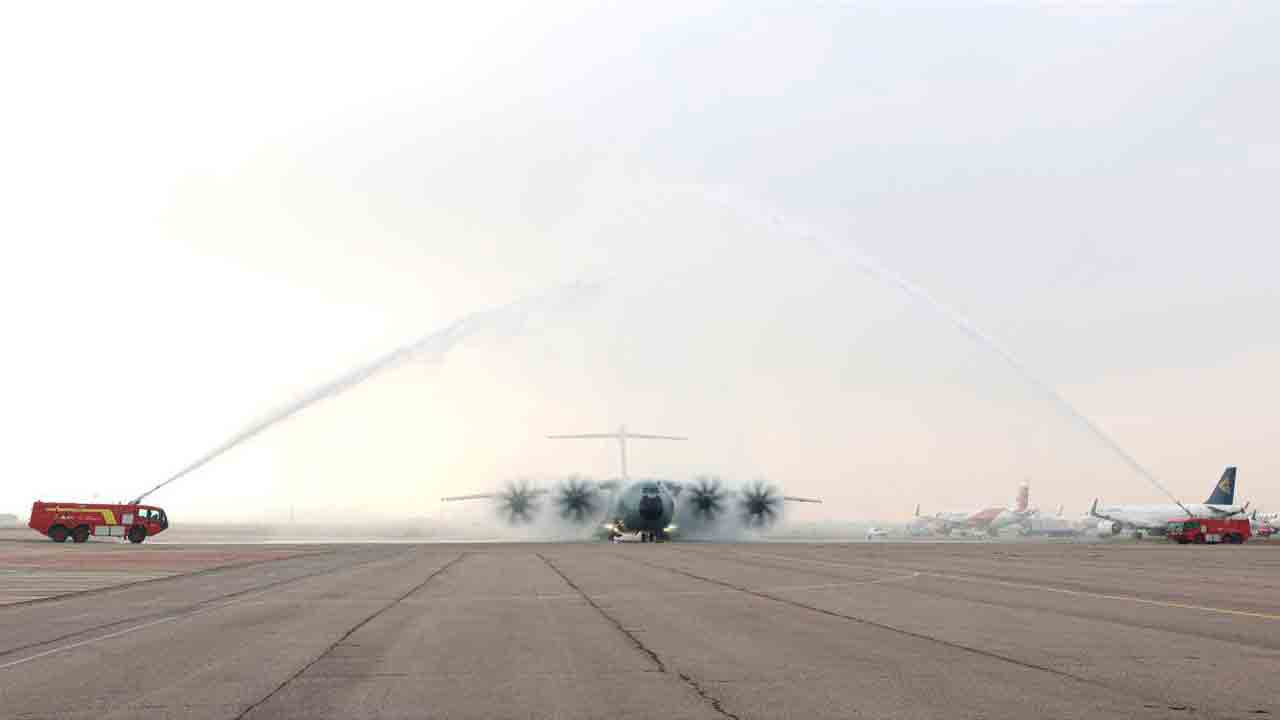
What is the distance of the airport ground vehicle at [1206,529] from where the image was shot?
231 ft

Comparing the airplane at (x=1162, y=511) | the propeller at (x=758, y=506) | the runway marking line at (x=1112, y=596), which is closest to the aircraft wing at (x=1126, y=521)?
the airplane at (x=1162, y=511)

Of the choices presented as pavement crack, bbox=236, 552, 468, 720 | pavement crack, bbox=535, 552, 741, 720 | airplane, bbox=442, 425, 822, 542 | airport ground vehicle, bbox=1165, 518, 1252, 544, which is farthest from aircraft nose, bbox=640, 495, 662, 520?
pavement crack, bbox=535, 552, 741, 720

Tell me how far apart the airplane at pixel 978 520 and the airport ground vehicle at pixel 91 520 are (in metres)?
96.3

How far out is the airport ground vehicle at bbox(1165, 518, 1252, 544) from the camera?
2771 inches

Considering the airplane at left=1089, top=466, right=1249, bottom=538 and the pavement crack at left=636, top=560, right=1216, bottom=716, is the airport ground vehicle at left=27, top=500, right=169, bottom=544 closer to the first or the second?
the pavement crack at left=636, top=560, right=1216, bottom=716

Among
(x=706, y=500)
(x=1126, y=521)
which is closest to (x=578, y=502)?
(x=706, y=500)

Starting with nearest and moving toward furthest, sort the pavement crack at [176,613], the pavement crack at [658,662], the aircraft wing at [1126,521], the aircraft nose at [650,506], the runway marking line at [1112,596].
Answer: the pavement crack at [658,662] → the pavement crack at [176,613] → the runway marking line at [1112,596] → the aircraft nose at [650,506] → the aircraft wing at [1126,521]

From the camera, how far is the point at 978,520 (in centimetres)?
13562

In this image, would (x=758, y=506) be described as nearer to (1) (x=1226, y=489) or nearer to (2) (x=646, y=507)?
(2) (x=646, y=507)

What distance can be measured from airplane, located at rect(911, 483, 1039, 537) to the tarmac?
111 meters

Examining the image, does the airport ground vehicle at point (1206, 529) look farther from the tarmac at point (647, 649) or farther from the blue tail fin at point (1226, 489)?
the tarmac at point (647, 649)

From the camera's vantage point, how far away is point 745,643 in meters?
13.3

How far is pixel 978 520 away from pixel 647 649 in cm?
13252

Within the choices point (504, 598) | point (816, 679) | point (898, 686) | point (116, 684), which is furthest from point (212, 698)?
point (504, 598)
